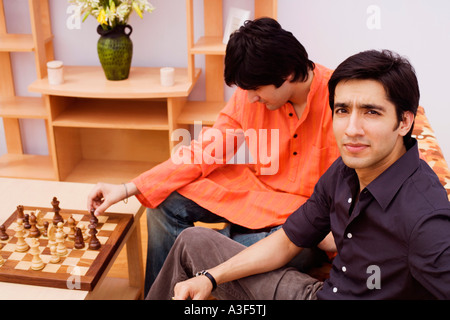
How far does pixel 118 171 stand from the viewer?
3156 mm

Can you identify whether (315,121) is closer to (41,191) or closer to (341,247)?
(341,247)

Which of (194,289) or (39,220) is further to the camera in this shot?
(39,220)

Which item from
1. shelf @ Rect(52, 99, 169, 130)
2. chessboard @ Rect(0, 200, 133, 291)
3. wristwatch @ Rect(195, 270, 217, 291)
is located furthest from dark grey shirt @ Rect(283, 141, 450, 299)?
shelf @ Rect(52, 99, 169, 130)

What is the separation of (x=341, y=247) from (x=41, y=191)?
124 cm

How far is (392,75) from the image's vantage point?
1209 mm

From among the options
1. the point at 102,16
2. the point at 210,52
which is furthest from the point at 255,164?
the point at 102,16

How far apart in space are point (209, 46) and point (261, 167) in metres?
1.00

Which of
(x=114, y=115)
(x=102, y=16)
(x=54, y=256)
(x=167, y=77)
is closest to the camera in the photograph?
(x=54, y=256)

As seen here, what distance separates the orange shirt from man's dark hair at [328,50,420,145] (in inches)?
23.5

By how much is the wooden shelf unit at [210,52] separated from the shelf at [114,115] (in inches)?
6.1

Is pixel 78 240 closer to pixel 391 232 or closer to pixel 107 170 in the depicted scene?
pixel 391 232

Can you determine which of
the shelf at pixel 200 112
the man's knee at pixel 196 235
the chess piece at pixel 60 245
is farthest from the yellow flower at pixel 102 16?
the man's knee at pixel 196 235

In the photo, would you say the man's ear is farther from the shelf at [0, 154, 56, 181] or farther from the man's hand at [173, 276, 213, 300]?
the shelf at [0, 154, 56, 181]

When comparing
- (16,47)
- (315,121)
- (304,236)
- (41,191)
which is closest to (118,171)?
(16,47)
